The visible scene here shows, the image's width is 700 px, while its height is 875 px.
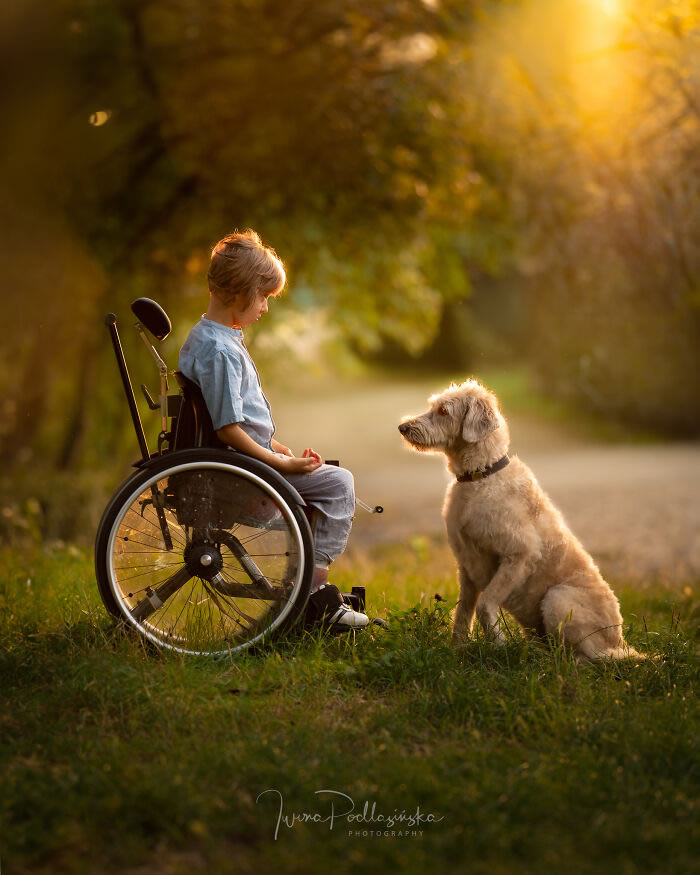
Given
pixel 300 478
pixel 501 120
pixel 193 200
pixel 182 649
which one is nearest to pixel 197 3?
pixel 193 200

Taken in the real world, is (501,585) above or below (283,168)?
below

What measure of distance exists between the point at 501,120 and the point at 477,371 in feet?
64.8

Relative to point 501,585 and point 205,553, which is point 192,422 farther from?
point 501,585

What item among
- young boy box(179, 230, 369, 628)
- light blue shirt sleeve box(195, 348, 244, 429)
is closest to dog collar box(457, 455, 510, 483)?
young boy box(179, 230, 369, 628)

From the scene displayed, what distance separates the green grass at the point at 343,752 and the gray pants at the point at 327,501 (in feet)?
1.39

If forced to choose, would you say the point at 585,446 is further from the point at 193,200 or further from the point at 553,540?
the point at 553,540

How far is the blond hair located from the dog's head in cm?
95

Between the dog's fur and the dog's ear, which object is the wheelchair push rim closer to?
the dog's fur

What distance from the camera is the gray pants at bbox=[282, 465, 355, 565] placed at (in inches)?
163

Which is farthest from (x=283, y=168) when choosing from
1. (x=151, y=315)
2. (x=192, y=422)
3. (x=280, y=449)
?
(x=192, y=422)

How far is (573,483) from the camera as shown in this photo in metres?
15.5

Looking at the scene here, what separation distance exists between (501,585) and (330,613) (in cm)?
80

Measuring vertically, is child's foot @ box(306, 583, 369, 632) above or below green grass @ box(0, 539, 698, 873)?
above
